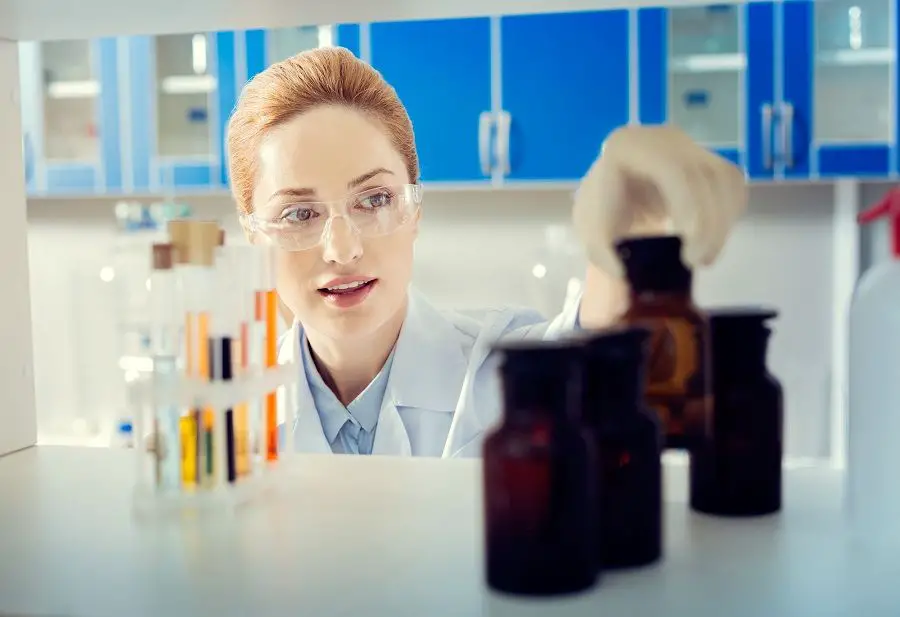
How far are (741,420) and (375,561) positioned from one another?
0.80ft

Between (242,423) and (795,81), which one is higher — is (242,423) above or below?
below

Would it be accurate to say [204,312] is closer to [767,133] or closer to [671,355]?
[671,355]

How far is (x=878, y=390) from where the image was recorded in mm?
583

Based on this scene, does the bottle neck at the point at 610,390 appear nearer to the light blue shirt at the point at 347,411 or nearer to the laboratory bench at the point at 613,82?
the light blue shirt at the point at 347,411

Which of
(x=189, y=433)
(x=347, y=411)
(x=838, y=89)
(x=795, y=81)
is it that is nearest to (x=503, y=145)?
(x=795, y=81)

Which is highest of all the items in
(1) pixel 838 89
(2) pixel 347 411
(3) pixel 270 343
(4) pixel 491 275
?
(1) pixel 838 89

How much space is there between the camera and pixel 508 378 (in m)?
0.47

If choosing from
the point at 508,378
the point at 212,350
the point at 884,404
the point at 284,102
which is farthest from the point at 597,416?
the point at 284,102

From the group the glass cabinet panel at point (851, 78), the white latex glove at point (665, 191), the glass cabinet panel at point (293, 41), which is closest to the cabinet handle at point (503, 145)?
the glass cabinet panel at point (293, 41)

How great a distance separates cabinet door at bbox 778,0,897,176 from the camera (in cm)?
307

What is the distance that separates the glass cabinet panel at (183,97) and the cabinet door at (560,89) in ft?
3.66

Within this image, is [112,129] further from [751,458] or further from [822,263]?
[751,458]

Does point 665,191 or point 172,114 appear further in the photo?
point 172,114

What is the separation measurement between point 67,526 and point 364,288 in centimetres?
124
